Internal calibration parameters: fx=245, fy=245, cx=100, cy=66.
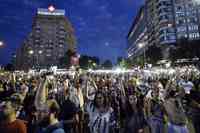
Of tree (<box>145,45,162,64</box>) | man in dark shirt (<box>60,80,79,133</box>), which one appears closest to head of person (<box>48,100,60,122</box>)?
man in dark shirt (<box>60,80,79,133</box>)

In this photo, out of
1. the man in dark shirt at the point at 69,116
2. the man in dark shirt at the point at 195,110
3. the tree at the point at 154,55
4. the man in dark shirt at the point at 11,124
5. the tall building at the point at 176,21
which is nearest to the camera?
the man in dark shirt at the point at 11,124

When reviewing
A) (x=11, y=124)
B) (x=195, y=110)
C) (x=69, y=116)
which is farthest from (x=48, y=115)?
(x=195, y=110)

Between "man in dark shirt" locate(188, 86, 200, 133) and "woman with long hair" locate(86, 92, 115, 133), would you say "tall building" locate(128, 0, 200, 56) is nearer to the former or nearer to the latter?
"man in dark shirt" locate(188, 86, 200, 133)

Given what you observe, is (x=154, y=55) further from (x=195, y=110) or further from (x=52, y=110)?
(x=52, y=110)

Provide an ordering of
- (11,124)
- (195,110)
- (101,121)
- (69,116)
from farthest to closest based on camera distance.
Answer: (195,110)
(69,116)
(101,121)
(11,124)

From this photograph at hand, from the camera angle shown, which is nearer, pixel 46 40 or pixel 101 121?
pixel 101 121

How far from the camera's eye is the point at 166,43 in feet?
307

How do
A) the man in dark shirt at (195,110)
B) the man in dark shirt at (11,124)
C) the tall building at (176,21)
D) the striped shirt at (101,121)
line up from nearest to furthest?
the man in dark shirt at (11,124) < the striped shirt at (101,121) < the man in dark shirt at (195,110) < the tall building at (176,21)

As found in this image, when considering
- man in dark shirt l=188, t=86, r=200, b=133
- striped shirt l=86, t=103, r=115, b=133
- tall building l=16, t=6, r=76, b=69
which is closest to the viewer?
striped shirt l=86, t=103, r=115, b=133

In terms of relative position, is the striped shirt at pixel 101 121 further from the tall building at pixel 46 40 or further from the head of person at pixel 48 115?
the tall building at pixel 46 40

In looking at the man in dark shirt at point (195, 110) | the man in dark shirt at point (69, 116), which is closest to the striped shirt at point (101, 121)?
the man in dark shirt at point (69, 116)

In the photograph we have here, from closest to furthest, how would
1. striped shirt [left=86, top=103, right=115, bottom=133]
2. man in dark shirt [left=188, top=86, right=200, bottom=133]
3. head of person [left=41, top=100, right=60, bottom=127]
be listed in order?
head of person [left=41, top=100, right=60, bottom=127] < striped shirt [left=86, top=103, right=115, bottom=133] < man in dark shirt [left=188, top=86, right=200, bottom=133]

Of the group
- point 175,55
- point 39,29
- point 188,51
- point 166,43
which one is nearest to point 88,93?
point 188,51

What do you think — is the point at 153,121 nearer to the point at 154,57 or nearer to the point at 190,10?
the point at 154,57
